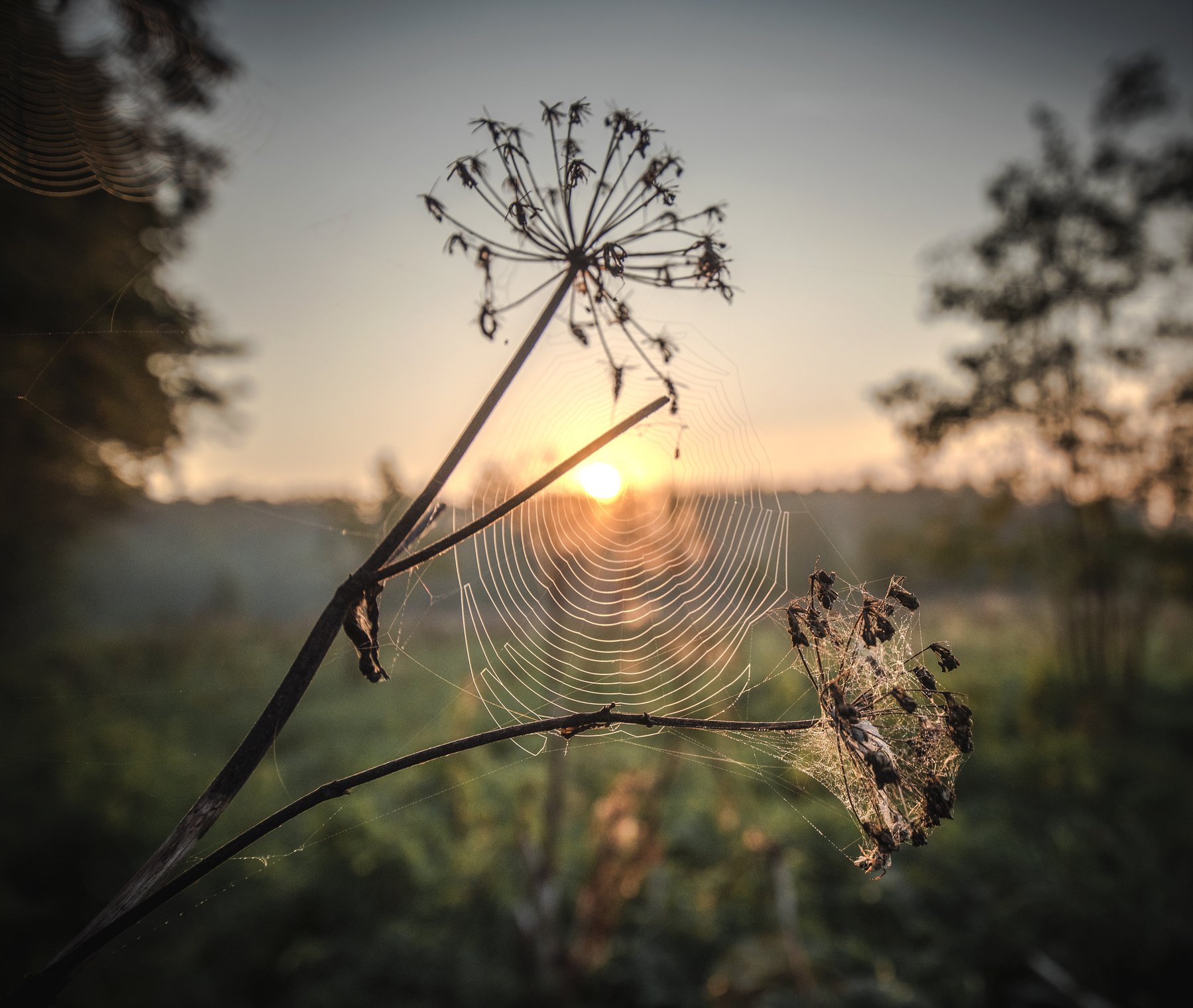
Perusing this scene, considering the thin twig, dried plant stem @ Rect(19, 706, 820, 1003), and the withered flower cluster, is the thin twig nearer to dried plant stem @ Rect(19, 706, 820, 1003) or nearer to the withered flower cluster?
dried plant stem @ Rect(19, 706, 820, 1003)

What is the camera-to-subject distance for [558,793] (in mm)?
4430

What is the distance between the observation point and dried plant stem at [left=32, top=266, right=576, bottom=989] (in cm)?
69

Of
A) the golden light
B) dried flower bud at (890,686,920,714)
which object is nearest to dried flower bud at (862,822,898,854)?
dried flower bud at (890,686,920,714)

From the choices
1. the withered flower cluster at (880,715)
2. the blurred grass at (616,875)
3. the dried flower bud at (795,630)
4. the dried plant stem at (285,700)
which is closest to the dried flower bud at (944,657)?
the withered flower cluster at (880,715)

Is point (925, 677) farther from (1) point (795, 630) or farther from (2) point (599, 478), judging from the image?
(2) point (599, 478)

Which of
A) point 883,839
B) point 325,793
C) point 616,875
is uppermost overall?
point 325,793

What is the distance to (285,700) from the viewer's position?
77 centimetres

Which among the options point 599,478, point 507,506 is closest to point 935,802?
point 507,506

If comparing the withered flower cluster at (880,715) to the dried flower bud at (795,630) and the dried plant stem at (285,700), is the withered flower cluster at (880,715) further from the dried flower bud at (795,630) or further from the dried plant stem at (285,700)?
the dried plant stem at (285,700)

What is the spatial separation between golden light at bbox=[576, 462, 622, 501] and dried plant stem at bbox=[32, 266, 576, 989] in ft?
2.57

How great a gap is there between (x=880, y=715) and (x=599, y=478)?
111cm

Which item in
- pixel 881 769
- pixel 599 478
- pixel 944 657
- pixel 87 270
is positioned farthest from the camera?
pixel 87 270

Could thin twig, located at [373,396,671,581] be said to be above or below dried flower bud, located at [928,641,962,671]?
above

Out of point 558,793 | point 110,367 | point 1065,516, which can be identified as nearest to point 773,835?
point 558,793
